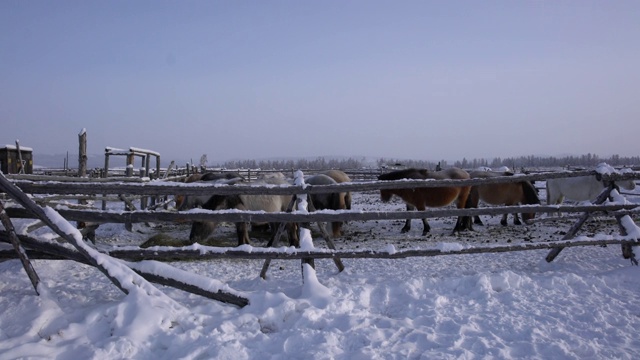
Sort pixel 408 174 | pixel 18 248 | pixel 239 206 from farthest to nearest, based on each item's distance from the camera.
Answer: pixel 408 174 → pixel 239 206 → pixel 18 248

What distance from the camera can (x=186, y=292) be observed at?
4160mm

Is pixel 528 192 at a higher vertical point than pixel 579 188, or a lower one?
lower

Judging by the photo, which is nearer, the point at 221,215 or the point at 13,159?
the point at 221,215

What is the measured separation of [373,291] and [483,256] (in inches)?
116

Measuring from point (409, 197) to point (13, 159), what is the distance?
43.9ft

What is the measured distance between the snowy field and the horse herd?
2.99 metres

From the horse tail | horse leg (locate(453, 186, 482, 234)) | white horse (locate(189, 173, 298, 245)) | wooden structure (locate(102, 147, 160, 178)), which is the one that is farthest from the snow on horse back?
wooden structure (locate(102, 147, 160, 178))

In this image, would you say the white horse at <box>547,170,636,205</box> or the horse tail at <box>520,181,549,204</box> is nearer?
the white horse at <box>547,170,636,205</box>

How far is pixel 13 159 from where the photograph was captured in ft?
44.8

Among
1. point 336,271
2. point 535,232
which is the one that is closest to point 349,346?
point 336,271

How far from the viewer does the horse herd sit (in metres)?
8.07

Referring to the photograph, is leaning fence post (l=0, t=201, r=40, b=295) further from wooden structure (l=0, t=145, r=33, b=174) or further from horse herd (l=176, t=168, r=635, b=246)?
wooden structure (l=0, t=145, r=33, b=174)

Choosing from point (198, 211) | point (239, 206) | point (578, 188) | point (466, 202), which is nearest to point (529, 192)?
point (578, 188)

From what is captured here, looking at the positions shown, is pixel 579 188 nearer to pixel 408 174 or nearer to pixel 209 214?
pixel 408 174
